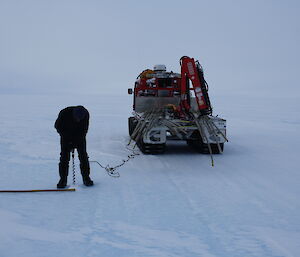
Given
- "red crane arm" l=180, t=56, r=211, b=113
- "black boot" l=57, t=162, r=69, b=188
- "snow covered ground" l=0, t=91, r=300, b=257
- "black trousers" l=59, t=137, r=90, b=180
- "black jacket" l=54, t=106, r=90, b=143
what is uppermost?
"red crane arm" l=180, t=56, r=211, b=113

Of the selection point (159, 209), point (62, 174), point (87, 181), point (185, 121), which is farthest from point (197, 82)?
point (159, 209)

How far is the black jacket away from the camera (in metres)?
6.44

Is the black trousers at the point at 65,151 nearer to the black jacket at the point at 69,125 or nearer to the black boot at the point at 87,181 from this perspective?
the black jacket at the point at 69,125

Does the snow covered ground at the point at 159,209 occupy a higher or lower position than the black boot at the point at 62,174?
lower

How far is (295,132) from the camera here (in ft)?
48.7

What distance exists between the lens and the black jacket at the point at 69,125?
21.1 ft

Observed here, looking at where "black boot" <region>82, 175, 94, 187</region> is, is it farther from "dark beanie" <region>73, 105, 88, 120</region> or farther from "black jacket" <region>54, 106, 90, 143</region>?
"dark beanie" <region>73, 105, 88, 120</region>

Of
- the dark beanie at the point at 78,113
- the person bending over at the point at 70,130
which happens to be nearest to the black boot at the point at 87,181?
the person bending over at the point at 70,130

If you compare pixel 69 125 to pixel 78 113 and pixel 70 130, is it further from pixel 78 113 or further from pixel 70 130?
pixel 78 113

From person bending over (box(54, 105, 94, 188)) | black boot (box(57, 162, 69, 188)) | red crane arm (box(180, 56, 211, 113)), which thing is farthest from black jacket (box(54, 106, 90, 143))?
red crane arm (box(180, 56, 211, 113))

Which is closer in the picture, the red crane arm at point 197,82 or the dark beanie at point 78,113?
the dark beanie at point 78,113

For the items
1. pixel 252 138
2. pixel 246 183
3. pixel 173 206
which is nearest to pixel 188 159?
pixel 246 183

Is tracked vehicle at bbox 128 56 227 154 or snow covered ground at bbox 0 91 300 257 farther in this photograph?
tracked vehicle at bbox 128 56 227 154

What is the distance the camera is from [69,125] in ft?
21.1
